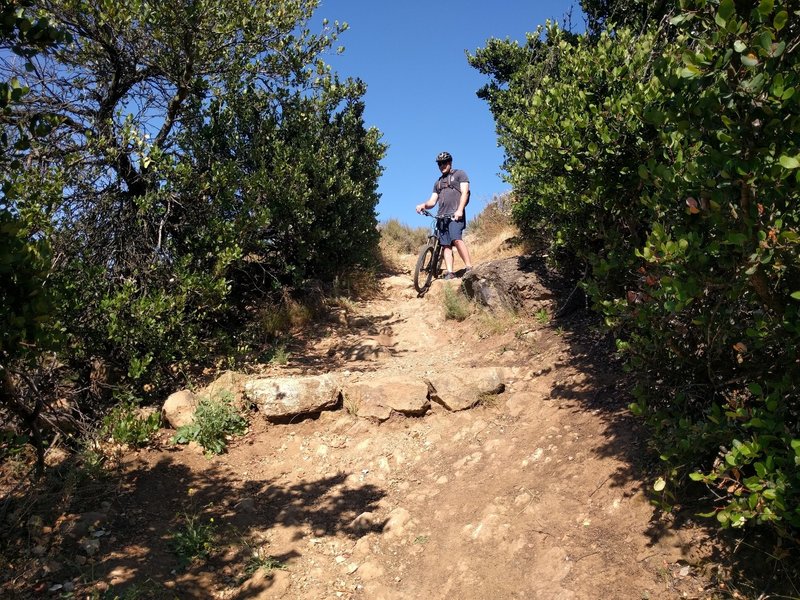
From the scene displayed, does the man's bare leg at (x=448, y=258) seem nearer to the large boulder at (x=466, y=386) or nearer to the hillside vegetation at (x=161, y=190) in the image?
the hillside vegetation at (x=161, y=190)

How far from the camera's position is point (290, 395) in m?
5.37

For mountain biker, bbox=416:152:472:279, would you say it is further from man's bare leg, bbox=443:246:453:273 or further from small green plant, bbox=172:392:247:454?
small green plant, bbox=172:392:247:454

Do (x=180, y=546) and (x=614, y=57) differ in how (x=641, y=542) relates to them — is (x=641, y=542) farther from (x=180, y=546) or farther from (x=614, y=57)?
(x=614, y=57)

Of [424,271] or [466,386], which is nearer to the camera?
[466,386]

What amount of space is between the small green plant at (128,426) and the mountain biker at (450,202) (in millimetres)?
5258

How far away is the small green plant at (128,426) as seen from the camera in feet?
15.2

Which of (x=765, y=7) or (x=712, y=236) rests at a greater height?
(x=765, y=7)

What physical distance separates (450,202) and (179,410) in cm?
550

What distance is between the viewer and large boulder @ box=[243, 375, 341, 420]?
17.5 ft

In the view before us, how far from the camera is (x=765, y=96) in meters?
1.91

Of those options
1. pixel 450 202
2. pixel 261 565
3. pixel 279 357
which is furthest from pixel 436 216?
pixel 261 565

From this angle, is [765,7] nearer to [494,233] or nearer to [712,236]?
[712,236]

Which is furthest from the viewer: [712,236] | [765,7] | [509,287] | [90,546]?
[509,287]

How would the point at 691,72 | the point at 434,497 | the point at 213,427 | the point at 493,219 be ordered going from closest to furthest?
the point at 691,72 < the point at 434,497 < the point at 213,427 < the point at 493,219
